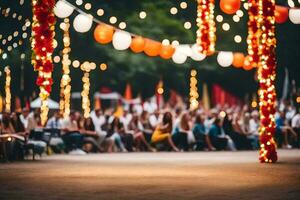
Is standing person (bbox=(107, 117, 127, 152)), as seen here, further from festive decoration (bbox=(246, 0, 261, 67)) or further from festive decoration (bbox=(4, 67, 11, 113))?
festive decoration (bbox=(4, 67, 11, 113))

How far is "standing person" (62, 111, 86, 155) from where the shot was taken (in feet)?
74.8

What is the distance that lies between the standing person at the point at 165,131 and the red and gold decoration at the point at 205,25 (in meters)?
2.42

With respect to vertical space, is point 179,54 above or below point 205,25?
below

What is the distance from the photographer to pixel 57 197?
354 inches

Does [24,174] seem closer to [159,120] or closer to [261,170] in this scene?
[261,170]

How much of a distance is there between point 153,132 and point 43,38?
8.16 metres

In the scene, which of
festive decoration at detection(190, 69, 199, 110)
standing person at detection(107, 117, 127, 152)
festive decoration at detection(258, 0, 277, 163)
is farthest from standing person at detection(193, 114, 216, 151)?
festive decoration at detection(190, 69, 199, 110)

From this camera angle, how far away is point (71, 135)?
22.8 metres

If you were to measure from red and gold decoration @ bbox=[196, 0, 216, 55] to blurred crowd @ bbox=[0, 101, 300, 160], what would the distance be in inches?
98.0

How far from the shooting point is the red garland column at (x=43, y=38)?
17.4 m

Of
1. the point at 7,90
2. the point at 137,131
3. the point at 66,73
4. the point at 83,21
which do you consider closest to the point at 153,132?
the point at 137,131

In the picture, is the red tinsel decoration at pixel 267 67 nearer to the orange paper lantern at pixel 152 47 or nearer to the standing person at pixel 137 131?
the orange paper lantern at pixel 152 47

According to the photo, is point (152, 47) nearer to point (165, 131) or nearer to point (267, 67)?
point (165, 131)

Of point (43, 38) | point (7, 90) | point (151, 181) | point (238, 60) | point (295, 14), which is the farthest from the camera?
point (7, 90)
